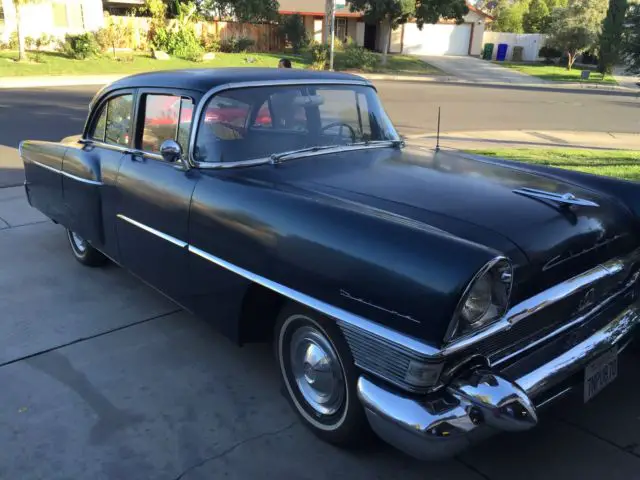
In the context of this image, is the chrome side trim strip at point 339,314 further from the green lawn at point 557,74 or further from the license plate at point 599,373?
the green lawn at point 557,74

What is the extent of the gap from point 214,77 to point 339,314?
1.76 metres

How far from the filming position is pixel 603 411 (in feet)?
9.62

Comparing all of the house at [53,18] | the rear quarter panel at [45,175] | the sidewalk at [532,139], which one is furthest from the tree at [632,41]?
the house at [53,18]

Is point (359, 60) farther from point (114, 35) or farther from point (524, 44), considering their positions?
point (524, 44)

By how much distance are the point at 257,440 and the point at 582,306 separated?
1640mm

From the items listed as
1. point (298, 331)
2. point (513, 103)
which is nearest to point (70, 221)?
point (298, 331)

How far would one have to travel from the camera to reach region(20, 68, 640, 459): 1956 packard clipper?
6.89 feet

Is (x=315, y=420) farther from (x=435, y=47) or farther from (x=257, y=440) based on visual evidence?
(x=435, y=47)

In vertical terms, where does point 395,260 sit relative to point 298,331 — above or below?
above

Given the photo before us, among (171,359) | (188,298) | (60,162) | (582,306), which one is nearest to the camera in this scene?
(582,306)

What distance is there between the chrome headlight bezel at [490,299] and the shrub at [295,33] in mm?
34550

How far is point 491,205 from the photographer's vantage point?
2637 mm

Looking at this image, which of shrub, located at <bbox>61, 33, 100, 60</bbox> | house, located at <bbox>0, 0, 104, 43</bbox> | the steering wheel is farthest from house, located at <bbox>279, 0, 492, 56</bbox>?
the steering wheel

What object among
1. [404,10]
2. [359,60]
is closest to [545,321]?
[359,60]
